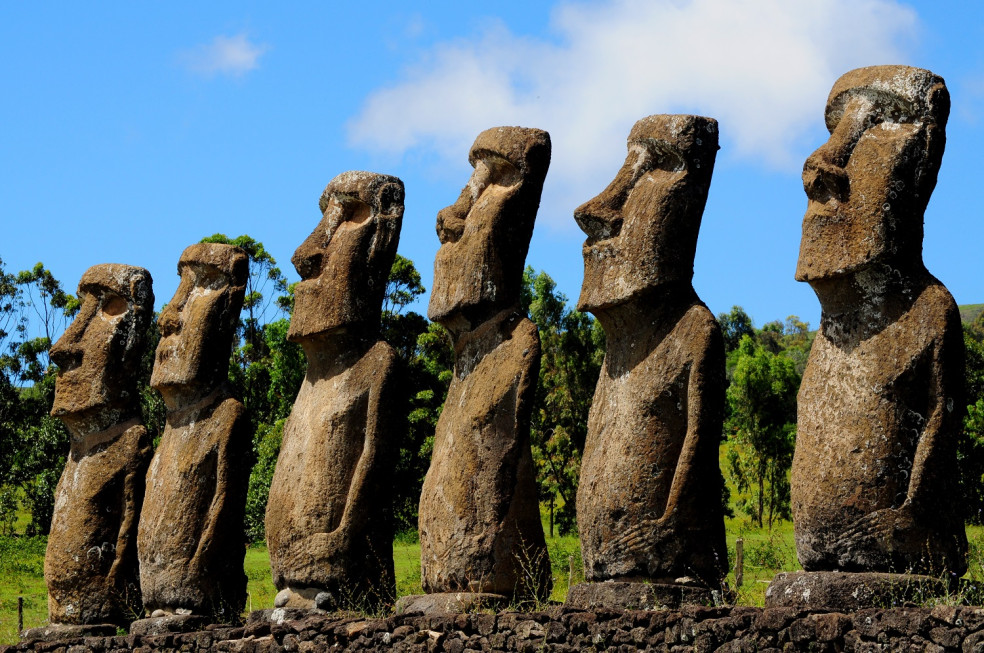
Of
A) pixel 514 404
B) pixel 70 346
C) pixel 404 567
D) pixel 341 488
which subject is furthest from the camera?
pixel 404 567

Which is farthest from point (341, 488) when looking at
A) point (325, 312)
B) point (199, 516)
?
point (199, 516)

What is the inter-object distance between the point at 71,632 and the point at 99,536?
0.96m

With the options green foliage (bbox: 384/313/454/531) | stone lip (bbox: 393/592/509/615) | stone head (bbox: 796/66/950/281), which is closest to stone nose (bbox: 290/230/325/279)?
stone lip (bbox: 393/592/509/615)

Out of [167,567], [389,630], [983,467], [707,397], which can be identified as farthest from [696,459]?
Result: [983,467]

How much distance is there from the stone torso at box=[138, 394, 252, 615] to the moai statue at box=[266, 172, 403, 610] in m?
0.75

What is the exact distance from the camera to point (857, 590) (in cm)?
873

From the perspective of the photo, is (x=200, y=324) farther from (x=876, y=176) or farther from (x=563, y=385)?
(x=563, y=385)

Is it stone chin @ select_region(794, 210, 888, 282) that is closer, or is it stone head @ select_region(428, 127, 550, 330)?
stone chin @ select_region(794, 210, 888, 282)

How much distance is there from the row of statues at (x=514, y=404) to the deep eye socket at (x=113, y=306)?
3 cm

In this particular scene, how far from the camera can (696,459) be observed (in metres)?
9.82

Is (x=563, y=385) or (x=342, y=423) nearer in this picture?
(x=342, y=423)

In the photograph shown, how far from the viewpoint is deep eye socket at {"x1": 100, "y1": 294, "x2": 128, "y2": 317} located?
14695 millimetres

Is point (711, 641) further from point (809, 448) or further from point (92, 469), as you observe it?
point (92, 469)

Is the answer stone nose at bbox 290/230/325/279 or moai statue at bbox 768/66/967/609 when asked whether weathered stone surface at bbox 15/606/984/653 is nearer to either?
moai statue at bbox 768/66/967/609
